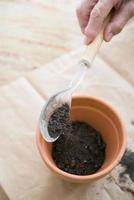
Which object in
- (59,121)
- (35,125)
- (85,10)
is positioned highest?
(85,10)

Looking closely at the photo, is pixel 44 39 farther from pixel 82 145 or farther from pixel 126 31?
pixel 82 145

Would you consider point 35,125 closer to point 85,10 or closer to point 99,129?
point 99,129

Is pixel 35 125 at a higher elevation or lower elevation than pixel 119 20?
lower

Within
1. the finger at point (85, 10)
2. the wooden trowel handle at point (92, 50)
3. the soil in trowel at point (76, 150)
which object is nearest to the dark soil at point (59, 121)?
the soil in trowel at point (76, 150)

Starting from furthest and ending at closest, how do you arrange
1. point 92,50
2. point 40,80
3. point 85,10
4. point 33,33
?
point 33,33, point 40,80, point 85,10, point 92,50

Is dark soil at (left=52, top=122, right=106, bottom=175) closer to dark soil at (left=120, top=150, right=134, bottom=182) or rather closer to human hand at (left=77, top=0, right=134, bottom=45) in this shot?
dark soil at (left=120, top=150, right=134, bottom=182)

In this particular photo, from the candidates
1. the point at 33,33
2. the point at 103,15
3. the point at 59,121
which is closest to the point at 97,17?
the point at 103,15

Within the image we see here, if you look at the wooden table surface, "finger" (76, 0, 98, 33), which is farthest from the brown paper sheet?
→ "finger" (76, 0, 98, 33)

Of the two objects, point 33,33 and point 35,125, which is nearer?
point 35,125
